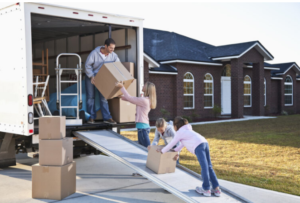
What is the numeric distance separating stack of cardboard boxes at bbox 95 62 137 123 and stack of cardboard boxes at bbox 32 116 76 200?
1.41 metres

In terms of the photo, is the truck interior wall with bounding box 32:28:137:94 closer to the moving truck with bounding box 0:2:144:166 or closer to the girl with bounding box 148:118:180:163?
the moving truck with bounding box 0:2:144:166

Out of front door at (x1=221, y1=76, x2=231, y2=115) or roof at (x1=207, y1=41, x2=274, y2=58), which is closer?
roof at (x1=207, y1=41, x2=274, y2=58)

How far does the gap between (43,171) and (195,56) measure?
18.8 meters

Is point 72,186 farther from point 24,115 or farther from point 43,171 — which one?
point 24,115

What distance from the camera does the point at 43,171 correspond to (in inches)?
216

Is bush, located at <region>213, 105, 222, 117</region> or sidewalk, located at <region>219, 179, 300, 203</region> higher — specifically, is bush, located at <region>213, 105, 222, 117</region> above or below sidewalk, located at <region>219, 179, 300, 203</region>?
above

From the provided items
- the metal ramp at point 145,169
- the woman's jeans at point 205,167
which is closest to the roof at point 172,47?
the metal ramp at point 145,169

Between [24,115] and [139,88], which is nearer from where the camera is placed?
[24,115]

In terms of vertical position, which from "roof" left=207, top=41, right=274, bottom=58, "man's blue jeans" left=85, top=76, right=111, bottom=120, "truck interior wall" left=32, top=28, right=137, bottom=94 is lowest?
"man's blue jeans" left=85, top=76, right=111, bottom=120

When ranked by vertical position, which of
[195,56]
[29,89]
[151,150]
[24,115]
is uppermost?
[195,56]

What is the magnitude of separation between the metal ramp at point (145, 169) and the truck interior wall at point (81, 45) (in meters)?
1.98

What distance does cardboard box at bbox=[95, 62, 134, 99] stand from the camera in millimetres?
6652

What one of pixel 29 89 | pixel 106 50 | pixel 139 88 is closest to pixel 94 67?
pixel 106 50

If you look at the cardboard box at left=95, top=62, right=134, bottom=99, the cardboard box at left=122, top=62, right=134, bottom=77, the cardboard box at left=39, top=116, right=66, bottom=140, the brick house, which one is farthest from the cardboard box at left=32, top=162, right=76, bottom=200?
the brick house
